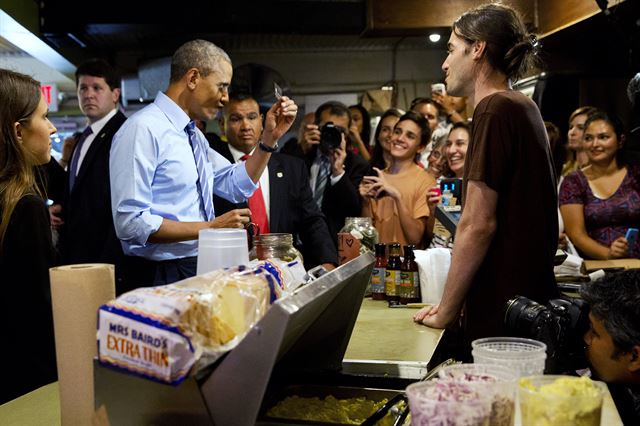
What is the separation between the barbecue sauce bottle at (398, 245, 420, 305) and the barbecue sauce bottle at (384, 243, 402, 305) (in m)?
0.02

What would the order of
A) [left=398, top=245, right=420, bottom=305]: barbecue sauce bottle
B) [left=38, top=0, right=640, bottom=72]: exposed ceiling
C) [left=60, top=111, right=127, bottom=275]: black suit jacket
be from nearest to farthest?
[left=398, top=245, right=420, bottom=305]: barbecue sauce bottle → [left=60, top=111, right=127, bottom=275]: black suit jacket → [left=38, top=0, right=640, bottom=72]: exposed ceiling

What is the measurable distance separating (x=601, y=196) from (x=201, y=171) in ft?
8.25

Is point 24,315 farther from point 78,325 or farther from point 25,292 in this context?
point 78,325

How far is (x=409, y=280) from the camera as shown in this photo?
2408 millimetres

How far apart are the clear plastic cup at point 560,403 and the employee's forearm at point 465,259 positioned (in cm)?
105

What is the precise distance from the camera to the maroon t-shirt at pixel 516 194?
198 cm

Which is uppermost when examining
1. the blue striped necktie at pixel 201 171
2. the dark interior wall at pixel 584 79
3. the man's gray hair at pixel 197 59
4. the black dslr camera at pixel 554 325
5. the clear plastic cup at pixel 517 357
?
the dark interior wall at pixel 584 79

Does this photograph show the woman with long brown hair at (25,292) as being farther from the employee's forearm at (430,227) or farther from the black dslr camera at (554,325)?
the employee's forearm at (430,227)

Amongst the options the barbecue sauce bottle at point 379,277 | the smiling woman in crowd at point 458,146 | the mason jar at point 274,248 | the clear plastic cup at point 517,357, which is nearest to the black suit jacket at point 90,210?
the barbecue sauce bottle at point 379,277

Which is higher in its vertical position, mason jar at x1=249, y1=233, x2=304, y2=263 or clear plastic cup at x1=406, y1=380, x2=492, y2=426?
mason jar at x1=249, y1=233, x2=304, y2=263

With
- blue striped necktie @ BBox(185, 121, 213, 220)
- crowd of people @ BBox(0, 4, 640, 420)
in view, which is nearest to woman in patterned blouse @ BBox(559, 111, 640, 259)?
crowd of people @ BBox(0, 4, 640, 420)

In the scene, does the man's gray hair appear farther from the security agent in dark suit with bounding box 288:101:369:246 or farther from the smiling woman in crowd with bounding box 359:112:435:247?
the security agent in dark suit with bounding box 288:101:369:246

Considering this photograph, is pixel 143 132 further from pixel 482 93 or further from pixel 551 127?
pixel 551 127

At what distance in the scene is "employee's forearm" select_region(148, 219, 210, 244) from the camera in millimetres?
2287
